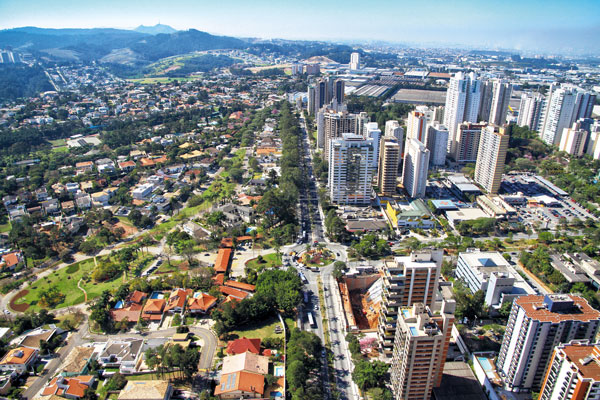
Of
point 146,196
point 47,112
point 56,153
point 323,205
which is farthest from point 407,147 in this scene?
point 47,112

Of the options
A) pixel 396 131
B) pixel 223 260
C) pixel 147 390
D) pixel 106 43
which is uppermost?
pixel 106 43

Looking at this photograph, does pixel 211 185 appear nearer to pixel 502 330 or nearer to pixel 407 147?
pixel 407 147

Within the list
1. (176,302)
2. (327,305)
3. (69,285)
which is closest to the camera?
(176,302)

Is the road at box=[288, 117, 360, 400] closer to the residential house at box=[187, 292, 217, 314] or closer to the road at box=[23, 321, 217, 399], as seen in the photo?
the road at box=[23, 321, 217, 399]

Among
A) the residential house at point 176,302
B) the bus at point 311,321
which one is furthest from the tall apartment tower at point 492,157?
the residential house at point 176,302

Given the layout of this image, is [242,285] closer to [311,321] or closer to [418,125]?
[311,321]

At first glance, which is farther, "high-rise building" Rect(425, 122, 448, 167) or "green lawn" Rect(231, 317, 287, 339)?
"high-rise building" Rect(425, 122, 448, 167)

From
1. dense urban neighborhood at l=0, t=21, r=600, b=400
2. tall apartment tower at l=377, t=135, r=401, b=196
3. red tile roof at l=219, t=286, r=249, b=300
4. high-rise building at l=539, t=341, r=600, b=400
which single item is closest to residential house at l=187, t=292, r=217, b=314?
dense urban neighborhood at l=0, t=21, r=600, b=400

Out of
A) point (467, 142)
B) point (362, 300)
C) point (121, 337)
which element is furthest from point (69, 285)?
point (467, 142)
